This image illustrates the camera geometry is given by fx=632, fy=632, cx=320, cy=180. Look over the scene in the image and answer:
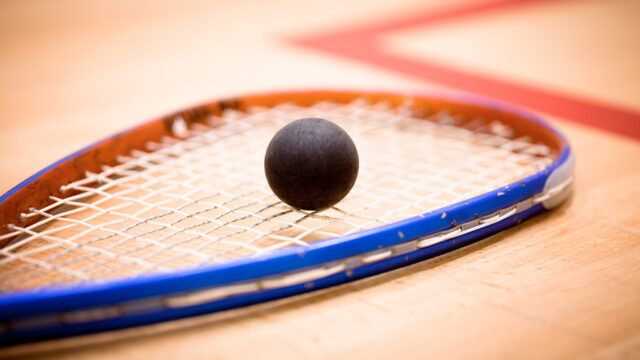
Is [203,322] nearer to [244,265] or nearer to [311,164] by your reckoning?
[244,265]

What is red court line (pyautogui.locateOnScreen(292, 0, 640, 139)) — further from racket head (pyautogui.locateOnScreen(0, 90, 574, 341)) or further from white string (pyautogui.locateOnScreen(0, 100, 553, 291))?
racket head (pyautogui.locateOnScreen(0, 90, 574, 341))

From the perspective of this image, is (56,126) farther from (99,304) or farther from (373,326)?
(373,326)

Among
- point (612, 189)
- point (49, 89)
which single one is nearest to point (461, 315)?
point (612, 189)

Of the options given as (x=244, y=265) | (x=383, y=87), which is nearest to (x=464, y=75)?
(x=383, y=87)

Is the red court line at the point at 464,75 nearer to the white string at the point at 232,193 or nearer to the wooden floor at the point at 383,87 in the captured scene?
the wooden floor at the point at 383,87

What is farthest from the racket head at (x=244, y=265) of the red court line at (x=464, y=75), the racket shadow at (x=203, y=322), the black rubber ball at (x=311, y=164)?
the red court line at (x=464, y=75)

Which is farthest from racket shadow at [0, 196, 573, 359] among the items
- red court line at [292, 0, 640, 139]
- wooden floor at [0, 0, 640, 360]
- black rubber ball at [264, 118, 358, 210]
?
red court line at [292, 0, 640, 139]

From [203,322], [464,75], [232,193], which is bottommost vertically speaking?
[203,322]
